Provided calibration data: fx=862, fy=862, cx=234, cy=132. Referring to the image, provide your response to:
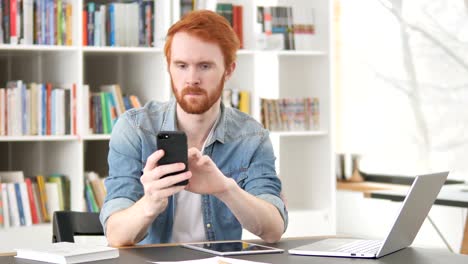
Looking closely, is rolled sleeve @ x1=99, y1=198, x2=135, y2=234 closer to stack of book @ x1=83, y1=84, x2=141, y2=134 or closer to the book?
the book

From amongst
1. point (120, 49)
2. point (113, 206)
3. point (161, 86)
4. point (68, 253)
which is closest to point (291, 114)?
point (161, 86)

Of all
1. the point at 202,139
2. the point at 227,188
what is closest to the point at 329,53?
the point at 202,139

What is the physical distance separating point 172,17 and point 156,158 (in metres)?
2.70

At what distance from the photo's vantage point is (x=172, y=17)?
4785 mm

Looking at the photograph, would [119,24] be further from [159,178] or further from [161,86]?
[159,178]

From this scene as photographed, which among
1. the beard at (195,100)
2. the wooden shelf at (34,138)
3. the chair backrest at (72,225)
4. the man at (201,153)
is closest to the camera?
the man at (201,153)

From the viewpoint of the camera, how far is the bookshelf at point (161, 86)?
4.52 m

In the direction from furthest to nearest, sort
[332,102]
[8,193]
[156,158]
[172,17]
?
[332,102], [172,17], [8,193], [156,158]

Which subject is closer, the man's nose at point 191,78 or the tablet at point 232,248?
the tablet at point 232,248

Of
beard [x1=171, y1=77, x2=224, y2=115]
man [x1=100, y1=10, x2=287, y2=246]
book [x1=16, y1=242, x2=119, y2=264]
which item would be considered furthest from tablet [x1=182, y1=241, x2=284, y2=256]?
beard [x1=171, y1=77, x2=224, y2=115]

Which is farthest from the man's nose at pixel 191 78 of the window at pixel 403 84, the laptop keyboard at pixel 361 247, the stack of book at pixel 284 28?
the window at pixel 403 84

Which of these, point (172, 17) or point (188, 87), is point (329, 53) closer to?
point (172, 17)

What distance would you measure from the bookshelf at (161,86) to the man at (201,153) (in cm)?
183

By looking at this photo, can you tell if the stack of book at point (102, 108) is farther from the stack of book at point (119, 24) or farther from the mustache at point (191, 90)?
the mustache at point (191, 90)
